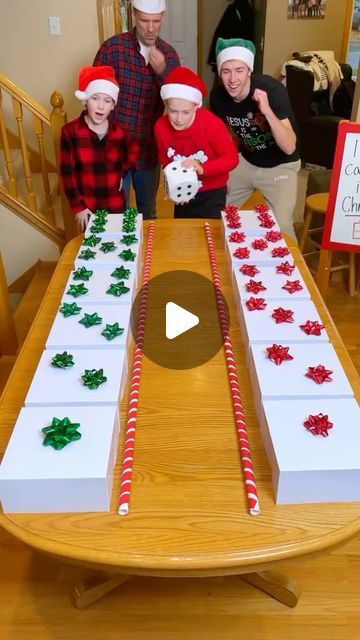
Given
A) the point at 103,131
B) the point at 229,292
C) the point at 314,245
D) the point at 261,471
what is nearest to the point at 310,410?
the point at 261,471

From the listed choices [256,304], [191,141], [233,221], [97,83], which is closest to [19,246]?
[97,83]

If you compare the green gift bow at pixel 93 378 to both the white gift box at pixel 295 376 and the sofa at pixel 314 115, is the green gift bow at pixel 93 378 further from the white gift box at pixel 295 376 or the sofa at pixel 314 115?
the sofa at pixel 314 115

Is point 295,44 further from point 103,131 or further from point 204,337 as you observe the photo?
point 204,337

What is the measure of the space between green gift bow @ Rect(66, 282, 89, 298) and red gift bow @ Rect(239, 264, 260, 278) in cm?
47

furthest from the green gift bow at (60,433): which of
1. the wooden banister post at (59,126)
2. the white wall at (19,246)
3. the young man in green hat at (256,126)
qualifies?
the white wall at (19,246)

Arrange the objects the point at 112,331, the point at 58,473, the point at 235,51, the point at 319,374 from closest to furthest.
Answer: the point at 58,473
the point at 319,374
the point at 112,331
the point at 235,51

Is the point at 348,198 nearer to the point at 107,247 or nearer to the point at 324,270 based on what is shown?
the point at 324,270

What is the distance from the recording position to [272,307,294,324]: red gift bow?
4.74 feet

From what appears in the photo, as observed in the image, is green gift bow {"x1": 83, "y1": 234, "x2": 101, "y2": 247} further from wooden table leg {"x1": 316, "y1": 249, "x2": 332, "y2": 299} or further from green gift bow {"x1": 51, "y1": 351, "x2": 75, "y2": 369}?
wooden table leg {"x1": 316, "y1": 249, "x2": 332, "y2": 299}

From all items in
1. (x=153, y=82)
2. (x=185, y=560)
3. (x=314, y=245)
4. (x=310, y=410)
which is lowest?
(x=314, y=245)

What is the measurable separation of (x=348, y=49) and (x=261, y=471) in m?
5.71

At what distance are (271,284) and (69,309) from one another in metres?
0.58

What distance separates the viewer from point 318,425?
3.57 feet

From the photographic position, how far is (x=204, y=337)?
1520mm
